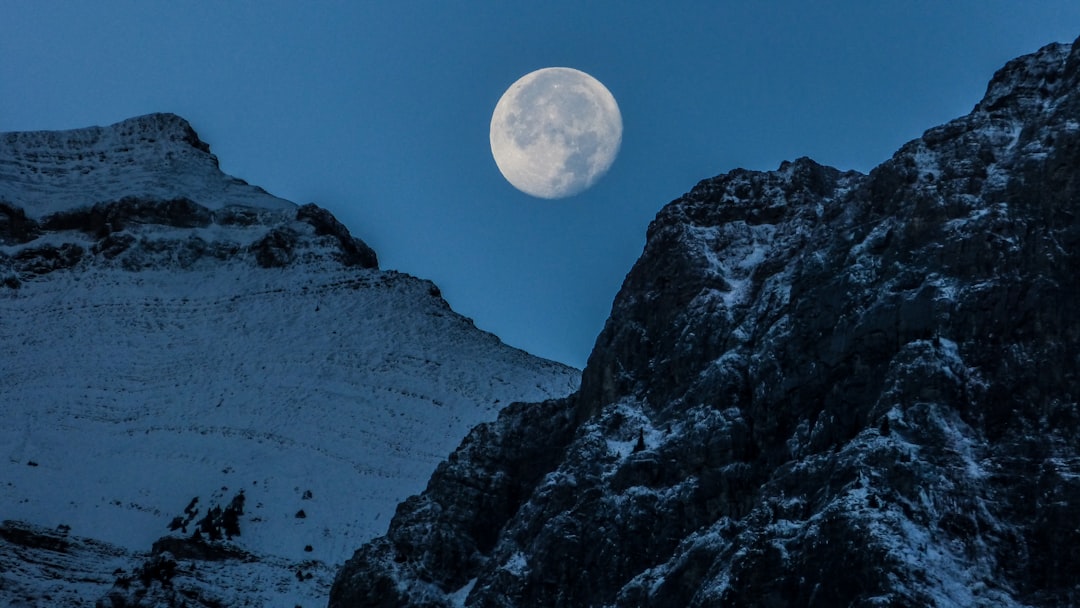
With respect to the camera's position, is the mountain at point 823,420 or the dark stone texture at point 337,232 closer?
the mountain at point 823,420

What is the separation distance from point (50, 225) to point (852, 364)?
265 ft

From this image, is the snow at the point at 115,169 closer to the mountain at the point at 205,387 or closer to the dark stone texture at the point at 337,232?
the mountain at the point at 205,387

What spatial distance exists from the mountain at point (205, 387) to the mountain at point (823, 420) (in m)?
14.9

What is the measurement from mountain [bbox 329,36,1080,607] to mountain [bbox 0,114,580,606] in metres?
14.9

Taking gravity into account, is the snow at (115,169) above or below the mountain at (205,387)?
above

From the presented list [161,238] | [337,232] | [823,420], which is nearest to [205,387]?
[161,238]

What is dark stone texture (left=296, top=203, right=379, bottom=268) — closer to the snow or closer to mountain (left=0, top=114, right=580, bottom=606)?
mountain (left=0, top=114, right=580, bottom=606)

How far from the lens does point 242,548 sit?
63.8 meters

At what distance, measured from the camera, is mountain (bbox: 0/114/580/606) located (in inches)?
2498

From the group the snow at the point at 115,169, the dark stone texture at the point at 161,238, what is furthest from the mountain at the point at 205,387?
the snow at the point at 115,169

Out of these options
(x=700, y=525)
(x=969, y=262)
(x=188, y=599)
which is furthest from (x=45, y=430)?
(x=969, y=262)

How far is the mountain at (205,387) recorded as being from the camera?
6344 cm

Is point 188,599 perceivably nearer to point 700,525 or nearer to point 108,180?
point 700,525

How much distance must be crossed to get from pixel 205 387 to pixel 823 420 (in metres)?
Result: 49.0
